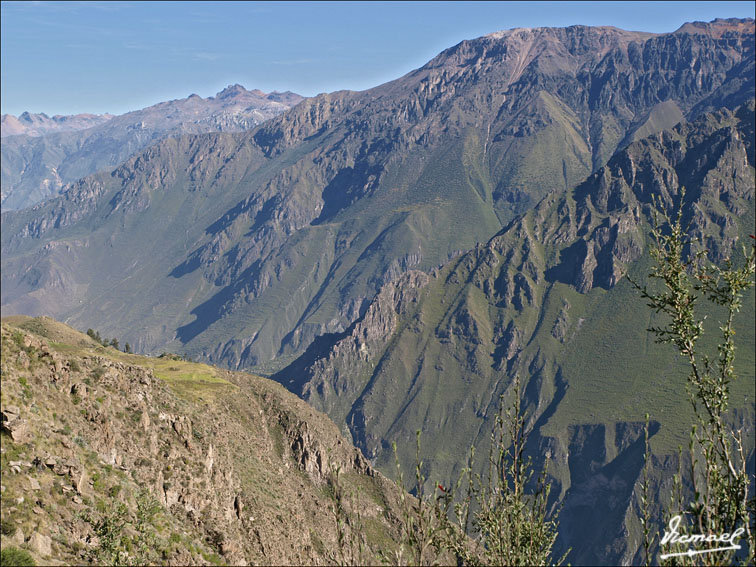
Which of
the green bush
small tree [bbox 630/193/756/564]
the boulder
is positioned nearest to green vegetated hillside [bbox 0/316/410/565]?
the boulder

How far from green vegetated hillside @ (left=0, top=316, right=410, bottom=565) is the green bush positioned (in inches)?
11.4

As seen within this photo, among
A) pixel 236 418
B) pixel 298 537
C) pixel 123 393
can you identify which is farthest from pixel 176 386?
pixel 123 393

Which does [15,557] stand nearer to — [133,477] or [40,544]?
[40,544]

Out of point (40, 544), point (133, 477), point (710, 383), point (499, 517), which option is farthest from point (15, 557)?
point (710, 383)

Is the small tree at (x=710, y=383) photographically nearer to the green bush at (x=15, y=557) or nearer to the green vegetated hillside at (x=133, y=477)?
the green vegetated hillside at (x=133, y=477)

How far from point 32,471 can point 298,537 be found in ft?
175

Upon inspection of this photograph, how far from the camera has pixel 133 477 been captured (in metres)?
57.8

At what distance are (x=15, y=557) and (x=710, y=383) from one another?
34.1m

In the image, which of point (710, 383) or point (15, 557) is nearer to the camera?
point (710, 383)

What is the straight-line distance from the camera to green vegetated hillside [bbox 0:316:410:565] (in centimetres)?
4038

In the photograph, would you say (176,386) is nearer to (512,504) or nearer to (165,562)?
(165,562)

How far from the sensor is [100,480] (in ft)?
162

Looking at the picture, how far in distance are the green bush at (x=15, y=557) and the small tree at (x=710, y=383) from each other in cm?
3137

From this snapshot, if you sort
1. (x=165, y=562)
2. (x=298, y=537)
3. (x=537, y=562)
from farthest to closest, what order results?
(x=298, y=537) → (x=165, y=562) → (x=537, y=562)
